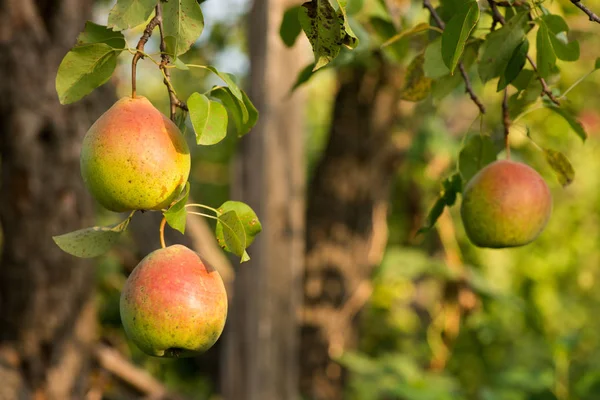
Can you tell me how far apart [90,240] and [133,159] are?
0.13 m

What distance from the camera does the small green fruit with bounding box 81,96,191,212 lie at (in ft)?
2.15

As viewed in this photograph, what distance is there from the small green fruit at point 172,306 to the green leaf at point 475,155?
16.1 inches

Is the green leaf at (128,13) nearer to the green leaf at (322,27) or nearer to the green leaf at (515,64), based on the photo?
the green leaf at (322,27)

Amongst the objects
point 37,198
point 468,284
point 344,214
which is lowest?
point 468,284

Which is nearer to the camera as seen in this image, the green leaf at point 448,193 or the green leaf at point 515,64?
the green leaf at point 515,64

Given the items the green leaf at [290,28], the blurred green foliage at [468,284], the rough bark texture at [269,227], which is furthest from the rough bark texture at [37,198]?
the green leaf at [290,28]

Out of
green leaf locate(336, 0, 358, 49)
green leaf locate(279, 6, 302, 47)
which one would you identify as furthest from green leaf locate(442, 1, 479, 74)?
green leaf locate(279, 6, 302, 47)

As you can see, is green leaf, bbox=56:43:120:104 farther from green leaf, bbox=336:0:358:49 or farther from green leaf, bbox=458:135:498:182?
green leaf, bbox=458:135:498:182

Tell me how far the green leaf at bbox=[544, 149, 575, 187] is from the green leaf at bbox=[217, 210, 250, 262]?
17.9 inches

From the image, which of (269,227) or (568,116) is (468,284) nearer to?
(269,227)

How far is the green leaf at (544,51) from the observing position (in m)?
0.81

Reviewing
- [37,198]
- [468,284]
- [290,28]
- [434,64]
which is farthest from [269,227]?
[434,64]

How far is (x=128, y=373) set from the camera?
273cm

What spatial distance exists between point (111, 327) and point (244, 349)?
1087 mm
